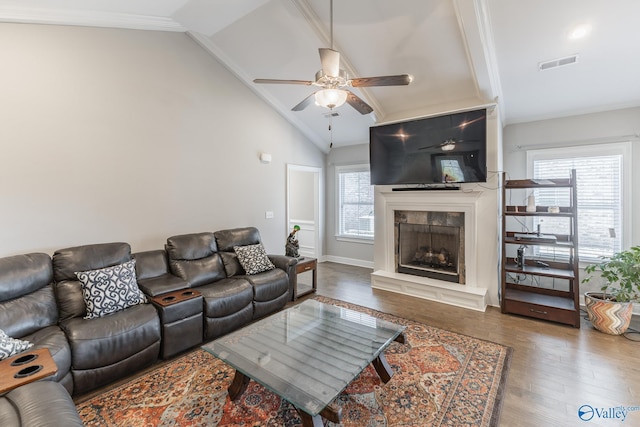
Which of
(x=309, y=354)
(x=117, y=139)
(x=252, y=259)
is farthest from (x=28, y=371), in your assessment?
(x=117, y=139)

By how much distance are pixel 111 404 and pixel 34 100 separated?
2812 millimetres

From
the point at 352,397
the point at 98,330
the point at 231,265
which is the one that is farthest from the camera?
the point at 231,265

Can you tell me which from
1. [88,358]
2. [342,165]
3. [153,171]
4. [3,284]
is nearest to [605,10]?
[342,165]

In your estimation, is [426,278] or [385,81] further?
[426,278]

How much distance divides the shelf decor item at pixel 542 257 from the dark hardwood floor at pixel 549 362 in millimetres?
185

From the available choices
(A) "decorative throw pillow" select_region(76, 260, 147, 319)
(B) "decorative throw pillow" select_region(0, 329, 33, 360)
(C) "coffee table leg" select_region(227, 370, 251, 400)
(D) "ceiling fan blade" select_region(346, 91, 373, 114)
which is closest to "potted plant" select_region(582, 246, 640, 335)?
(D) "ceiling fan blade" select_region(346, 91, 373, 114)

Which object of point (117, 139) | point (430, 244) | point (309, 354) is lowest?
point (309, 354)

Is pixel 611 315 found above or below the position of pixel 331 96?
below

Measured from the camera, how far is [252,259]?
3.78 metres

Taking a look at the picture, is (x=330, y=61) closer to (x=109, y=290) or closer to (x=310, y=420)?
(x=310, y=420)

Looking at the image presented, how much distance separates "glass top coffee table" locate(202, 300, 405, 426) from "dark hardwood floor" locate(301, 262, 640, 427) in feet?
3.26

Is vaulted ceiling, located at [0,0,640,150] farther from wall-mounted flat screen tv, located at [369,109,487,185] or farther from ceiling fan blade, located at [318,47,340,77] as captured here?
ceiling fan blade, located at [318,47,340,77]

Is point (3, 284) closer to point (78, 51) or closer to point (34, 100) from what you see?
point (34, 100)

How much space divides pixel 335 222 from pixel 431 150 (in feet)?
9.76
